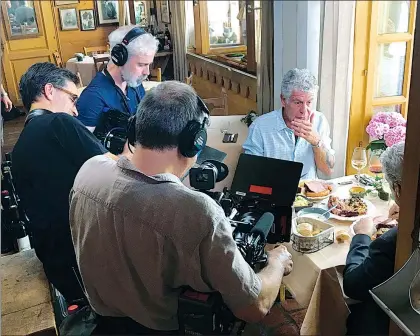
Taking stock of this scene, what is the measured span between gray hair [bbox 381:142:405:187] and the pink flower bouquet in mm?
992

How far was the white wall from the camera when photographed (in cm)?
212

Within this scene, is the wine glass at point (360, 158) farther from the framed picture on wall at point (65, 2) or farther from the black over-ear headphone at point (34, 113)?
the framed picture on wall at point (65, 2)

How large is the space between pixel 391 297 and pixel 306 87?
3.77 ft

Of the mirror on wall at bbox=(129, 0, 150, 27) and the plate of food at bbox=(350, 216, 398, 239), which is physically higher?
the mirror on wall at bbox=(129, 0, 150, 27)

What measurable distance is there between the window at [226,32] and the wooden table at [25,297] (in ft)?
5.93

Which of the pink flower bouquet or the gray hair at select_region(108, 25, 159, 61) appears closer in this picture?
the gray hair at select_region(108, 25, 159, 61)

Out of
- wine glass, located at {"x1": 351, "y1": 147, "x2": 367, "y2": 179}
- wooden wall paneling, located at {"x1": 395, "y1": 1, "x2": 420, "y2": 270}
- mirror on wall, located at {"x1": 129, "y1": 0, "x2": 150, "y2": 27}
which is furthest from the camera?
mirror on wall, located at {"x1": 129, "y1": 0, "x2": 150, "y2": 27}

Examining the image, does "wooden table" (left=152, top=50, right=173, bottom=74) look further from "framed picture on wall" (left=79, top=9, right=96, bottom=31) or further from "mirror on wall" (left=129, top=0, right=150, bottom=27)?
"framed picture on wall" (left=79, top=9, right=96, bottom=31)

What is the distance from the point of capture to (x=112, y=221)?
2.75 feet

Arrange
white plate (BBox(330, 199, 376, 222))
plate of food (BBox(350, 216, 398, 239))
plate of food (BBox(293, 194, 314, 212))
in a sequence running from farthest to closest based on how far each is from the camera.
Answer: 1. plate of food (BBox(293, 194, 314, 212))
2. white plate (BBox(330, 199, 376, 222))
3. plate of food (BBox(350, 216, 398, 239))

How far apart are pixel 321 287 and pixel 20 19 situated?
214cm

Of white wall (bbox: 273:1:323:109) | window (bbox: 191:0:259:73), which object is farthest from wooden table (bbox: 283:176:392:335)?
window (bbox: 191:0:259:73)

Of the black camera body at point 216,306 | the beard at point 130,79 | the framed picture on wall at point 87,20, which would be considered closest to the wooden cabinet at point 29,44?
the framed picture on wall at point 87,20

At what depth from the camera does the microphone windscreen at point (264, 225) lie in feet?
3.32
